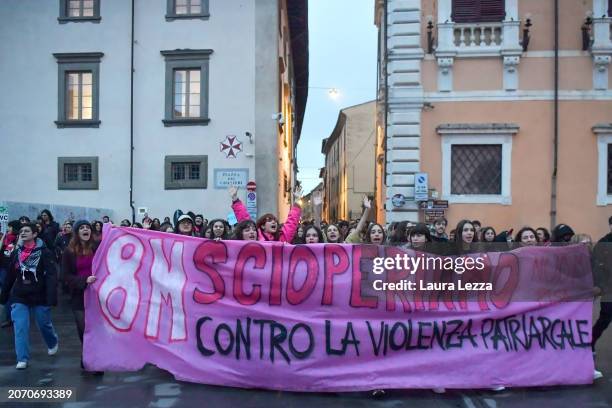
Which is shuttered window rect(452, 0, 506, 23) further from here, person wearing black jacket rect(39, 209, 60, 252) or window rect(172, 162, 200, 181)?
person wearing black jacket rect(39, 209, 60, 252)

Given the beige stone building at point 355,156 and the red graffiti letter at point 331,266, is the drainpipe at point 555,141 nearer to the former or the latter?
Result: the red graffiti letter at point 331,266

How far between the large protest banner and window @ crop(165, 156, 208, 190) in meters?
14.4

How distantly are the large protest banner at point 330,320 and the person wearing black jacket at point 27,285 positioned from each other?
1.03 metres

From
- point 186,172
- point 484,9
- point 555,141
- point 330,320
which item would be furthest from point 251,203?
point 330,320

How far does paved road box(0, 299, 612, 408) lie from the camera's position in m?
6.04

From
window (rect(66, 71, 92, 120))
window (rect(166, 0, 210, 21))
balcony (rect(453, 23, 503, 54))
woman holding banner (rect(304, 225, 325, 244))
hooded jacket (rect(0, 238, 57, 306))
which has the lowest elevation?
hooded jacket (rect(0, 238, 57, 306))

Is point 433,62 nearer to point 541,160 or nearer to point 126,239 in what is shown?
point 541,160

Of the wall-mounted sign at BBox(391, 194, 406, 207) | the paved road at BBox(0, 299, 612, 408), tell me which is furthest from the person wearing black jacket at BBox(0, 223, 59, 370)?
the wall-mounted sign at BBox(391, 194, 406, 207)

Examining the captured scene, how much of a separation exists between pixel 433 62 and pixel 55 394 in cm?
1423

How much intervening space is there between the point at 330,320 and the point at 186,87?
16.5 m

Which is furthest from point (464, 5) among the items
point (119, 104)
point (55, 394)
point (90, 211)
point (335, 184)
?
point (335, 184)

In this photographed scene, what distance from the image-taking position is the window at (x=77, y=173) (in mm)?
21562

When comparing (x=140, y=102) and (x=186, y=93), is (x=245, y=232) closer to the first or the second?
(x=186, y=93)

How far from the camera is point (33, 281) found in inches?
298
